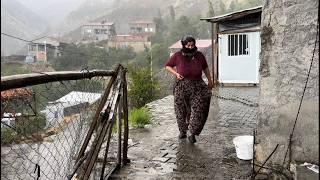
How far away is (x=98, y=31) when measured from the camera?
3482 inches

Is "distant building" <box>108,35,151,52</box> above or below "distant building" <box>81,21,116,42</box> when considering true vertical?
below

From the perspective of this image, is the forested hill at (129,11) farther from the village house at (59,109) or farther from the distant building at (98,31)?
the village house at (59,109)

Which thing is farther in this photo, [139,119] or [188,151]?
[139,119]

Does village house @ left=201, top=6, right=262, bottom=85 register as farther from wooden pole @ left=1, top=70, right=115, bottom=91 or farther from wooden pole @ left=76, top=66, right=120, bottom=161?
wooden pole @ left=1, top=70, right=115, bottom=91

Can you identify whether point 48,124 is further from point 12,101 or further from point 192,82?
point 192,82

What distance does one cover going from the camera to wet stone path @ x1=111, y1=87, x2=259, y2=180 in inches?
212

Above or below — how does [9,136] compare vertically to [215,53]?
below

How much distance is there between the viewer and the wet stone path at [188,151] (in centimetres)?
538

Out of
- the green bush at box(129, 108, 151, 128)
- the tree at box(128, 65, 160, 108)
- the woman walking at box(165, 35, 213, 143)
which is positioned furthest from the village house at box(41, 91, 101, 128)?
the tree at box(128, 65, 160, 108)

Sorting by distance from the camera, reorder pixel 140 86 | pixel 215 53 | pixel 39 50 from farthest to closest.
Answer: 1. pixel 39 50
2. pixel 215 53
3. pixel 140 86

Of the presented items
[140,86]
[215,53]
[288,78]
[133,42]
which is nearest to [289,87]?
[288,78]

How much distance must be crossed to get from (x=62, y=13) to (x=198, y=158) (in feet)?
501

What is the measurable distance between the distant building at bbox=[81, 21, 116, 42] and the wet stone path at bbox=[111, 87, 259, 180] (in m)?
72.6

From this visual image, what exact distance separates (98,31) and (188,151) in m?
84.1
